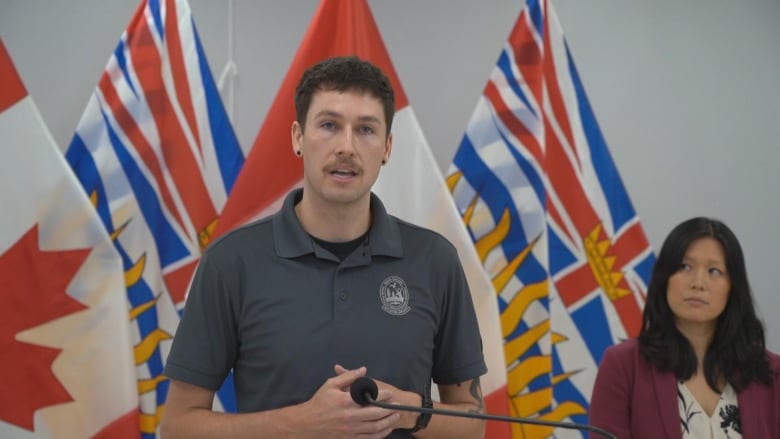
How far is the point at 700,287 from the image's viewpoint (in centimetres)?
196

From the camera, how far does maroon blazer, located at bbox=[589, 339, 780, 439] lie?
186cm

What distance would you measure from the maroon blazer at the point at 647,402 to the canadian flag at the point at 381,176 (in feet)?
1.48

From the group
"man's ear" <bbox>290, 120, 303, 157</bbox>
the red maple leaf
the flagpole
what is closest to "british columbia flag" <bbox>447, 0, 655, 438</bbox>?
the flagpole

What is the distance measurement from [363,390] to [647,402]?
99cm

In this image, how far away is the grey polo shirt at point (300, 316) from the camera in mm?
1263

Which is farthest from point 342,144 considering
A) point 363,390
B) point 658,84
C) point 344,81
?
point 658,84

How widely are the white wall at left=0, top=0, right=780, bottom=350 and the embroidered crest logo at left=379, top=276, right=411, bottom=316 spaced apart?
6.57 ft

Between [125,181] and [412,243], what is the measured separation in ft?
4.67

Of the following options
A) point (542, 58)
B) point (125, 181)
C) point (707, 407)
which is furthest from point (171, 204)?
point (707, 407)

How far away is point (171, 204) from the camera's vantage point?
101 inches

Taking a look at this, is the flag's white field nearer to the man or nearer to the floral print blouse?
the floral print blouse

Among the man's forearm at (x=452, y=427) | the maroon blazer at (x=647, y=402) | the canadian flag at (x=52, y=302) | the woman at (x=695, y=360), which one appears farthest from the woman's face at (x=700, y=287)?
the canadian flag at (x=52, y=302)

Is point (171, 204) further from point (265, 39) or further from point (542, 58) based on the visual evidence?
point (542, 58)

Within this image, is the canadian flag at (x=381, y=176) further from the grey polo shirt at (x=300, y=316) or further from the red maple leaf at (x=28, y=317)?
the grey polo shirt at (x=300, y=316)
